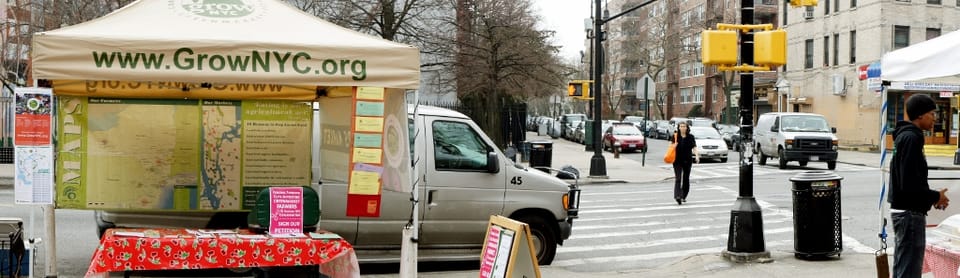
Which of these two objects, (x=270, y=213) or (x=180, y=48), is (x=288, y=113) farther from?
(x=180, y=48)

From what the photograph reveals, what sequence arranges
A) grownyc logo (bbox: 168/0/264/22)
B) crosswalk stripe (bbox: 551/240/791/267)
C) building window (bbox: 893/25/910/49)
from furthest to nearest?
1. building window (bbox: 893/25/910/49)
2. crosswalk stripe (bbox: 551/240/791/267)
3. grownyc logo (bbox: 168/0/264/22)

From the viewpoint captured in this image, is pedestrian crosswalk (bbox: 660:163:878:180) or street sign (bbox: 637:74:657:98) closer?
pedestrian crosswalk (bbox: 660:163:878:180)

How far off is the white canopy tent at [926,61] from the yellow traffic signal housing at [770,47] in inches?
95.2

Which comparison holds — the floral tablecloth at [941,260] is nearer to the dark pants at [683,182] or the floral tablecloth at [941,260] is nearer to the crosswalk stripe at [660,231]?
the crosswalk stripe at [660,231]

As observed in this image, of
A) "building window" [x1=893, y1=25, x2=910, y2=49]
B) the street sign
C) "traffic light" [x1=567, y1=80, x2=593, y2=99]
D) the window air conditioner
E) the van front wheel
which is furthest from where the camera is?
the window air conditioner

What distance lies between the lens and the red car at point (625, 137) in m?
42.0

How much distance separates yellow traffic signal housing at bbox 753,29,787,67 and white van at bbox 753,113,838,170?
20.1 meters

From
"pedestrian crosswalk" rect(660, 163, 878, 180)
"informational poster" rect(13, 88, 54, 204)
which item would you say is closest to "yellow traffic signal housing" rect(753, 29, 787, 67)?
"informational poster" rect(13, 88, 54, 204)

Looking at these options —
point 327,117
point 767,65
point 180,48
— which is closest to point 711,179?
point 767,65

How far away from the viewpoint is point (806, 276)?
9.70m

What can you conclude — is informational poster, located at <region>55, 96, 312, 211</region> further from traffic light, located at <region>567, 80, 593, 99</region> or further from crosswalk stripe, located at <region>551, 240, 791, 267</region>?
traffic light, located at <region>567, 80, 593, 99</region>

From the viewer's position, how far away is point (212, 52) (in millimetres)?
7227

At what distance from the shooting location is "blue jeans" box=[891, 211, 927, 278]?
7180 mm

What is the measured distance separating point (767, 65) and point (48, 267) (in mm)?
7656
